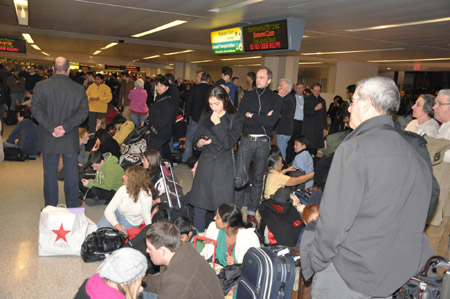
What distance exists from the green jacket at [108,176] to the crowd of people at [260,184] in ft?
0.05

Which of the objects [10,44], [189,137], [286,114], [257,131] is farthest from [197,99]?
[10,44]

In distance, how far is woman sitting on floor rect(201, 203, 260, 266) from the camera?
3.62m

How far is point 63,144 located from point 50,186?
0.57 metres

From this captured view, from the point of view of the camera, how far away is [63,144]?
514cm

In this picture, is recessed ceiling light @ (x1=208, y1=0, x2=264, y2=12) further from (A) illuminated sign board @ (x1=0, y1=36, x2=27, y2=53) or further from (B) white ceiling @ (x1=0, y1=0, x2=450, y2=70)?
(A) illuminated sign board @ (x1=0, y1=36, x2=27, y2=53)

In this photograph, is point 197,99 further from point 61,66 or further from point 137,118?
point 61,66

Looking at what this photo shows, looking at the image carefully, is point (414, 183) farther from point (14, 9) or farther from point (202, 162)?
point (14, 9)

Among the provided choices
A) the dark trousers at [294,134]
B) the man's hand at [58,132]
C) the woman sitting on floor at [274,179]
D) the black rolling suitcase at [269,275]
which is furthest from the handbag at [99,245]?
the dark trousers at [294,134]

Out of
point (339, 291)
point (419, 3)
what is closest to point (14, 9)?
point (419, 3)

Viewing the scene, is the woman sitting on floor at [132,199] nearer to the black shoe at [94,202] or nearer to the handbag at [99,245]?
the handbag at [99,245]

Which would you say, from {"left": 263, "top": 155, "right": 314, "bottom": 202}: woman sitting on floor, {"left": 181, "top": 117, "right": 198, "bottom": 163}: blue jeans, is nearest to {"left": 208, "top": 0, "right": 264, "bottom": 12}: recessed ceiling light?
{"left": 181, "top": 117, "right": 198, "bottom": 163}: blue jeans

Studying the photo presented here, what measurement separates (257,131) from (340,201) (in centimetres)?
341

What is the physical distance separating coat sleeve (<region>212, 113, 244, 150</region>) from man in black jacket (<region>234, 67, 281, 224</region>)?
2.64 ft

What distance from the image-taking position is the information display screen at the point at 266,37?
7.63 metres
